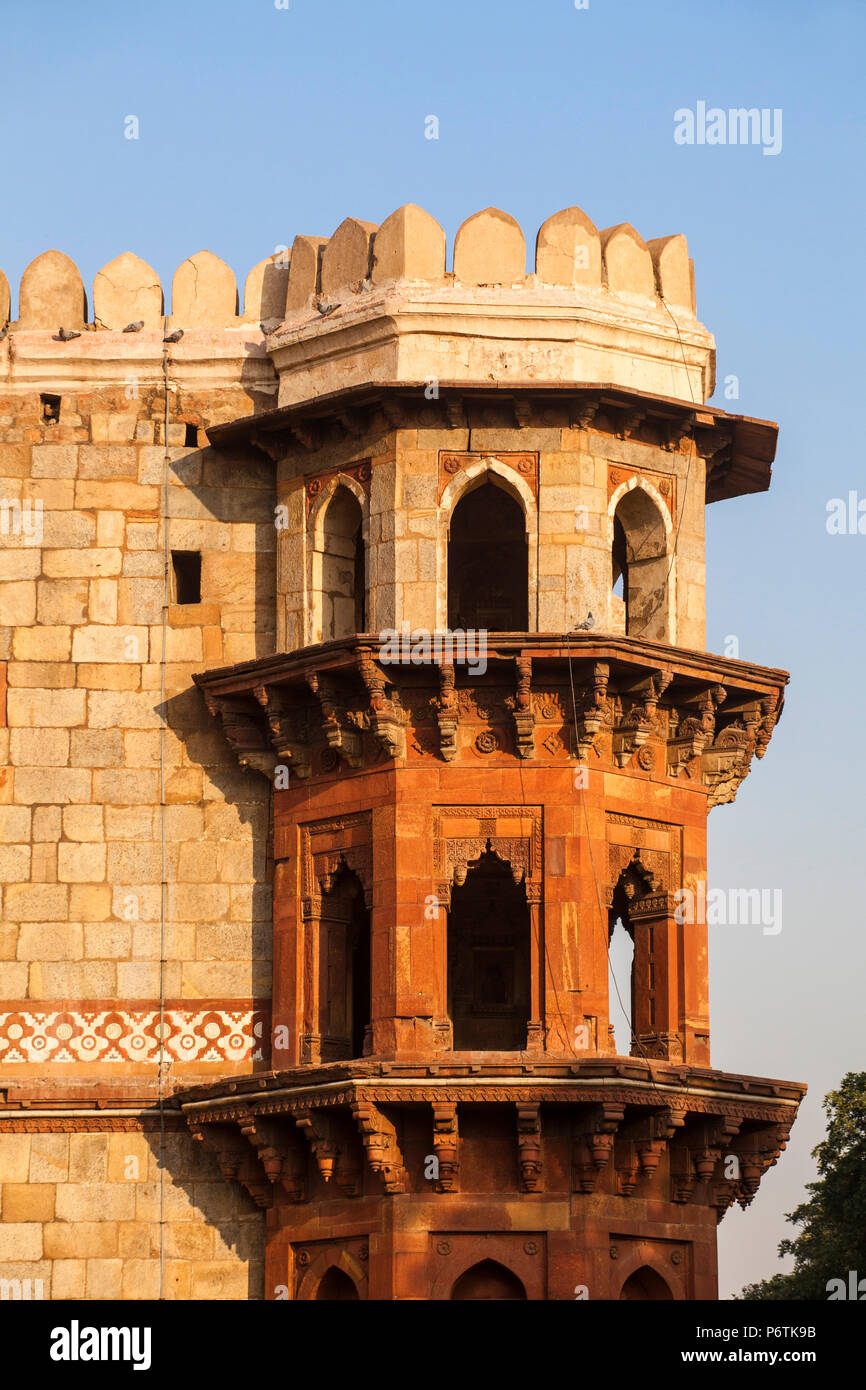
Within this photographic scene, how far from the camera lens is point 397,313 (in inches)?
861

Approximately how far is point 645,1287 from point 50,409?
843cm

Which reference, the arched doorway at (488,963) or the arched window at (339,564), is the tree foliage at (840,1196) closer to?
the arched doorway at (488,963)

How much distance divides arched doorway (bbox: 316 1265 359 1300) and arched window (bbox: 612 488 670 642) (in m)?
5.38

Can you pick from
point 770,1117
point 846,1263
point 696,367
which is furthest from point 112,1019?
point 846,1263

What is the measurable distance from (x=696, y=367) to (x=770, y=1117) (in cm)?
594

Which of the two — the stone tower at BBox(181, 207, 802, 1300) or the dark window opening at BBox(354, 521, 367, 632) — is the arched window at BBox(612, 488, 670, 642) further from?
the dark window opening at BBox(354, 521, 367, 632)

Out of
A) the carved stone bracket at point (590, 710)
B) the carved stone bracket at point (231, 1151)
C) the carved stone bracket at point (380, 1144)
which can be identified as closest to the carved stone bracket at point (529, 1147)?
the carved stone bracket at point (380, 1144)

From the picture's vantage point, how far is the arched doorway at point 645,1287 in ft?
69.0

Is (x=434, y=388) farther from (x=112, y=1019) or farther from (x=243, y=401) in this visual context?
(x=112, y=1019)

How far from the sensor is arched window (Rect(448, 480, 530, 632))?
25203 millimetres

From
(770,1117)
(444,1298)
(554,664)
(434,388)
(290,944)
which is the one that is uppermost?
(434,388)

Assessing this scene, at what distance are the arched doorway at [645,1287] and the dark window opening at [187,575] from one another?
634cm

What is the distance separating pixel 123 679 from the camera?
22422 mm

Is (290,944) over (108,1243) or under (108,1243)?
over
